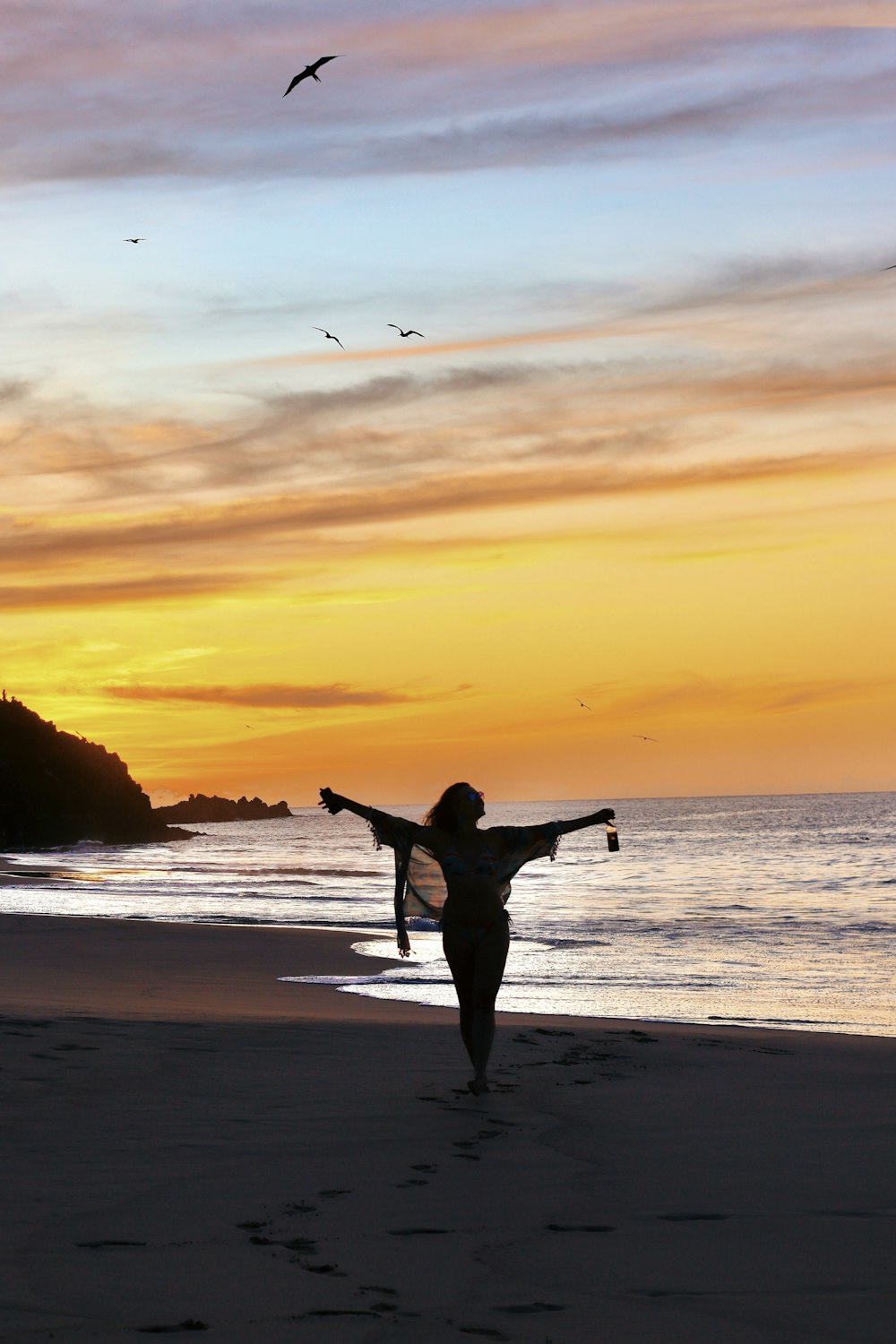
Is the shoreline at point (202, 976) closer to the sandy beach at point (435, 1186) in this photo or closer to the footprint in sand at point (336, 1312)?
the sandy beach at point (435, 1186)

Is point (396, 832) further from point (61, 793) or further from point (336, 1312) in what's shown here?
point (61, 793)

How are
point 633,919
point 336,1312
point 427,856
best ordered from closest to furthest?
point 336,1312 < point 427,856 < point 633,919

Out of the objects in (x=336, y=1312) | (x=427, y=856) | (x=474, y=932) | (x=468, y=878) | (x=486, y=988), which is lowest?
(x=336, y=1312)

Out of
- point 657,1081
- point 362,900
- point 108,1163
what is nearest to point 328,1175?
point 108,1163

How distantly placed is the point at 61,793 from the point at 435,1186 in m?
130

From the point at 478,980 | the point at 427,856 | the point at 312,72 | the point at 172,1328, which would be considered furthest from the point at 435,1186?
the point at 312,72

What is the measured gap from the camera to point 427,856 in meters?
9.73

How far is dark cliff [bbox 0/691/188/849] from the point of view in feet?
389

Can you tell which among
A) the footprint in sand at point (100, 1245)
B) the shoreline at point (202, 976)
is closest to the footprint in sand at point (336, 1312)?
the footprint in sand at point (100, 1245)

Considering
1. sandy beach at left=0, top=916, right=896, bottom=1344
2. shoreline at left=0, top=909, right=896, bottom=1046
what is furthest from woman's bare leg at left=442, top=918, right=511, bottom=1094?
shoreline at left=0, top=909, right=896, bottom=1046

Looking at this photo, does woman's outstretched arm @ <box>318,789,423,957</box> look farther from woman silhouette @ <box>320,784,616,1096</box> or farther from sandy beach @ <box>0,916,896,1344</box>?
sandy beach @ <box>0,916,896,1344</box>

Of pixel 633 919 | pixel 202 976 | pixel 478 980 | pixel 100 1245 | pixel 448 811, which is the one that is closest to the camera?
pixel 100 1245

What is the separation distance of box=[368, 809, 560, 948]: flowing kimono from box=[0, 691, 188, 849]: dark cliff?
351ft

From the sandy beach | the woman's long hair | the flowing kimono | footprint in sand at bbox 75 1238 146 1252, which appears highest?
the woman's long hair
